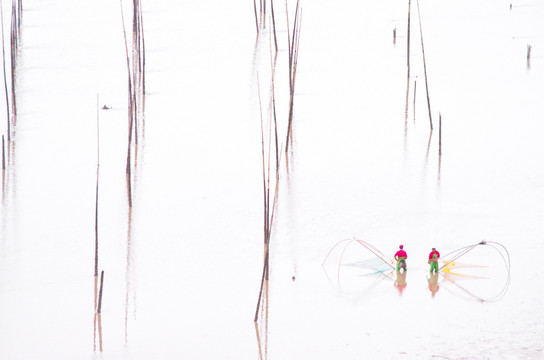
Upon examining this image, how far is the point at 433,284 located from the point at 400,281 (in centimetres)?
16

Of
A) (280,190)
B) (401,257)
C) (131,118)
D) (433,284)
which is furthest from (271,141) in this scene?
(433,284)

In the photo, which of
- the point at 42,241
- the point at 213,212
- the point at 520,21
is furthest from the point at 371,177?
the point at 520,21

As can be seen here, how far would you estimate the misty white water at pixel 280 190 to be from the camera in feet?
14.5

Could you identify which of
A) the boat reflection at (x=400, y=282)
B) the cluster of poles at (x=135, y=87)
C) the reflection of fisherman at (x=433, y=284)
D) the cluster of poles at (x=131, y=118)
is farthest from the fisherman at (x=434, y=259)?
the cluster of poles at (x=135, y=87)

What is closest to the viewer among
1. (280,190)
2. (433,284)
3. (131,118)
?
(433,284)

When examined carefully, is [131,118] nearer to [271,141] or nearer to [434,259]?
[271,141]

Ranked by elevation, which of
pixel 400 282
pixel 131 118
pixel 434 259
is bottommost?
pixel 400 282

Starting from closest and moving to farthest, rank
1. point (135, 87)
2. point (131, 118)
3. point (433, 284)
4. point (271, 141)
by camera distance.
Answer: point (433, 284) → point (131, 118) → point (271, 141) → point (135, 87)

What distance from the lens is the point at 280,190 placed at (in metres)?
6.25

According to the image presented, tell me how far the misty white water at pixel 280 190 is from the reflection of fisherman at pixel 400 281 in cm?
4

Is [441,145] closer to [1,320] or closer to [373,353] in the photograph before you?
[373,353]

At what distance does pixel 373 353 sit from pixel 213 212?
199 cm

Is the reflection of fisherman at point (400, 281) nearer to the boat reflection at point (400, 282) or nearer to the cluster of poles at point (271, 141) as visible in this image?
the boat reflection at point (400, 282)

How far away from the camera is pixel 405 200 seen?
6.01 meters
